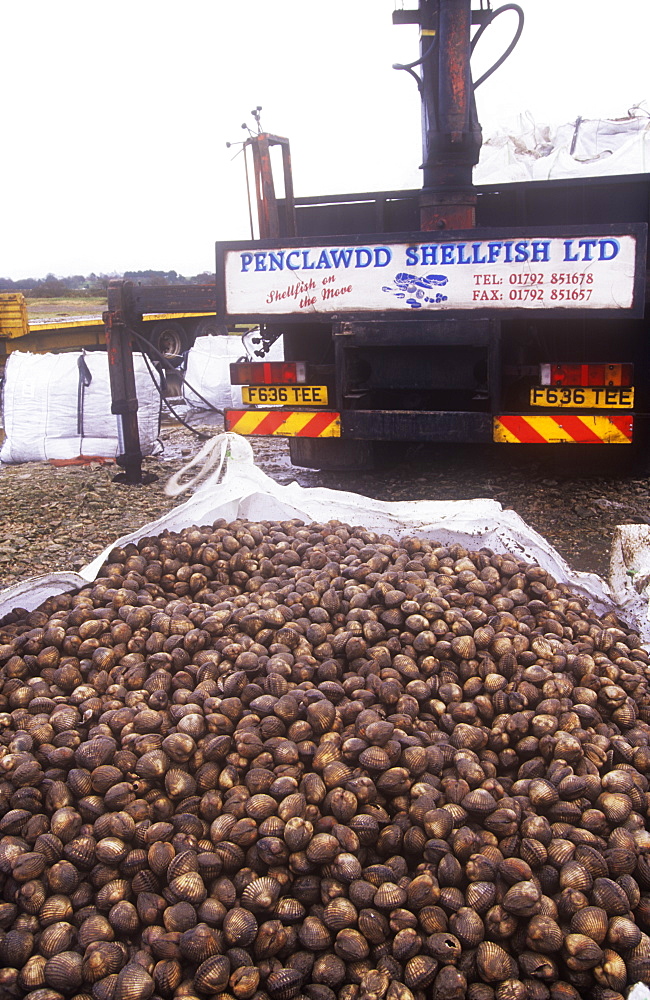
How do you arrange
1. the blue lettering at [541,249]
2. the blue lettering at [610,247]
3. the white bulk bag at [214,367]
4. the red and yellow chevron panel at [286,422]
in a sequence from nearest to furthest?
the blue lettering at [610,247] → the blue lettering at [541,249] → the red and yellow chevron panel at [286,422] → the white bulk bag at [214,367]

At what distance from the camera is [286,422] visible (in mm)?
6629

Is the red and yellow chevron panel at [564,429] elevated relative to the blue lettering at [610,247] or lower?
lower

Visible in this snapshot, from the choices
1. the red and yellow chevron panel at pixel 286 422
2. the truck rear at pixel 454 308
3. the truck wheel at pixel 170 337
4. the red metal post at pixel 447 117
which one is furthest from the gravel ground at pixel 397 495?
the truck wheel at pixel 170 337

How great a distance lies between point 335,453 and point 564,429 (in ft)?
6.71

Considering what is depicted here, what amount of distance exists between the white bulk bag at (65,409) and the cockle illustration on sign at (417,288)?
3.79m

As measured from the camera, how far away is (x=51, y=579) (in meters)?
3.38

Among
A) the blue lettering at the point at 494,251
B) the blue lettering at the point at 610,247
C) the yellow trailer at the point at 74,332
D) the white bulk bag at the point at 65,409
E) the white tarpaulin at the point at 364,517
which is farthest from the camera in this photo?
the yellow trailer at the point at 74,332

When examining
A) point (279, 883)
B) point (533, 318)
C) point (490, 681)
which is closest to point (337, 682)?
point (490, 681)

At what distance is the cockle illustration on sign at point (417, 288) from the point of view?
224 inches

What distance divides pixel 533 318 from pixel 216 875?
4.43 m

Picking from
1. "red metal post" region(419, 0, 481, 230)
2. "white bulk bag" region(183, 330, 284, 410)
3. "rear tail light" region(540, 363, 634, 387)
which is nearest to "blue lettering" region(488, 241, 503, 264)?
"rear tail light" region(540, 363, 634, 387)

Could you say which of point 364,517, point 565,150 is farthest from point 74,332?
point 364,517

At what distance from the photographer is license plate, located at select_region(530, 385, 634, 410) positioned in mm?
5680

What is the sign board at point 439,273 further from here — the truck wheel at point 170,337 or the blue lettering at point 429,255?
the truck wheel at point 170,337
